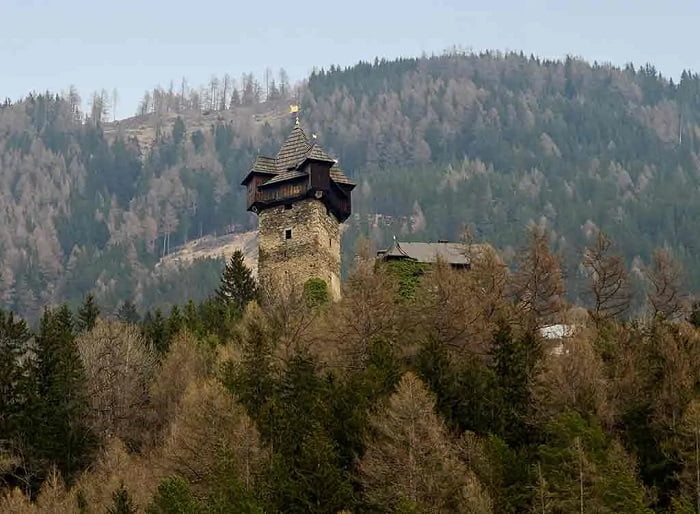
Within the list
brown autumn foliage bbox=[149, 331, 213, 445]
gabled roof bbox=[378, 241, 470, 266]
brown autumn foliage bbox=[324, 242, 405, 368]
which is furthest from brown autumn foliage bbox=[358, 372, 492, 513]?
gabled roof bbox=[378, 241, 470, 266]

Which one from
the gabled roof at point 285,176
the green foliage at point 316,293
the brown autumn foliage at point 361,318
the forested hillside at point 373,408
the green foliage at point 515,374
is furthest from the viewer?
the gabled roof at point 285,176

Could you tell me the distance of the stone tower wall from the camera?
191 feet

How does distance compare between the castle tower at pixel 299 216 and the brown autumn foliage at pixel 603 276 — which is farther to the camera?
the castle tower at pixel 299 216

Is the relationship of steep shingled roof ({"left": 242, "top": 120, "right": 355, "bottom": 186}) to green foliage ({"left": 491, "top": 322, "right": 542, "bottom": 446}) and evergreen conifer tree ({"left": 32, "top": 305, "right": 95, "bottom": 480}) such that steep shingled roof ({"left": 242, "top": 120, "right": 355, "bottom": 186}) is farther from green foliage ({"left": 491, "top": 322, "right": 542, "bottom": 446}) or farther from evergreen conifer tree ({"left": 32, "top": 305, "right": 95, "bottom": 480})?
green foliage ({"left": 491, "top": 322, "right": 542, "bottom": 446})

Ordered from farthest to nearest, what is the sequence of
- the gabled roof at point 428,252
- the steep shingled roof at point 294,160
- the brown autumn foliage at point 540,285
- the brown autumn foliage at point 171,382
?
the gabled roof at point 428,252 → the steep shingled roof at point 294,160 → the brown autumn foliage at point 540,285 → the brown autumn foliage at point 171,382

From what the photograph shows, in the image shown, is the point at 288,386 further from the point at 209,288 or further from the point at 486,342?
the point at 209,288

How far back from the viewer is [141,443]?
48.1 meters

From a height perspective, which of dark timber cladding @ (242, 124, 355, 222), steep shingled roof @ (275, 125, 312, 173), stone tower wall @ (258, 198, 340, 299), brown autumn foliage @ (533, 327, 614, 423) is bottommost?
brown autumn foliage @ (533, 327, 614, 423)

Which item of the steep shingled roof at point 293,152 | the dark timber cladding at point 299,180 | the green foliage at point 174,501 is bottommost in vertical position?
the green foliage at point 174,501

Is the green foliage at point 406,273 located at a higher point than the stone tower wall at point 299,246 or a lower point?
lower

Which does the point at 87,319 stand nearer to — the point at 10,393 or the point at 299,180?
the point at 299,180

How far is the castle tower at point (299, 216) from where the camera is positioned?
58344 millimetres

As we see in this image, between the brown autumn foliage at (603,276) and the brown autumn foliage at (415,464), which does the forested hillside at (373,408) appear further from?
the brown autumn foliage at (603,276)

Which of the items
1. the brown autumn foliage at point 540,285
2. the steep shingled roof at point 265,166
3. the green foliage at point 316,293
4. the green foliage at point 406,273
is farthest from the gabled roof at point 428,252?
the brown autumn foliage at point 540,285
